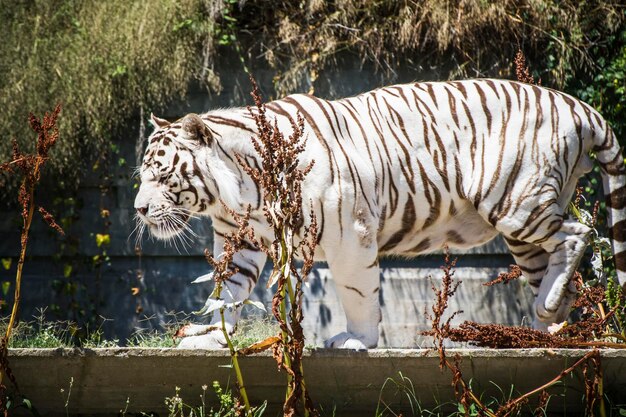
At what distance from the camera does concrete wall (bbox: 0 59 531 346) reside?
20.9 feet

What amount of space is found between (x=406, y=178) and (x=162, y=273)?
124 inches

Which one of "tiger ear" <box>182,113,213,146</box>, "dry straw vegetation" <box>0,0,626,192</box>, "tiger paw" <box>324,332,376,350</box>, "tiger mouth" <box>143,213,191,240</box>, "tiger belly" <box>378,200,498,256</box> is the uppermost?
"dry straw vegetation" <box>0,0,626,192</box>

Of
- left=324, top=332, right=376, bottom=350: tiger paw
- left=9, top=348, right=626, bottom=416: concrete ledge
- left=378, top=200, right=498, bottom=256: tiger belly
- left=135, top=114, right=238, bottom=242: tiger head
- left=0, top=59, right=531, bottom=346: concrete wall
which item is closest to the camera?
left=9, top=348, right=626, bottom=416: concrete ledge

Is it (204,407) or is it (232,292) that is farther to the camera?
(232,292)

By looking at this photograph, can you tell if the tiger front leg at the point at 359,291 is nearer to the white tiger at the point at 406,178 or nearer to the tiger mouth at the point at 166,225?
the white tiger at the point at 406,178

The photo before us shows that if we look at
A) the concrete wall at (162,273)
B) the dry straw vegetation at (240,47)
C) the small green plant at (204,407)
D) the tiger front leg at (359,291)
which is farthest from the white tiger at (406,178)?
the dry straw vegetation at (240,47)

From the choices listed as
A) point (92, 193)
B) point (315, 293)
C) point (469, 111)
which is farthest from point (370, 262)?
point (92, 193)

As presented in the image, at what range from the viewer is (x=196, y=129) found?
384 centimetres

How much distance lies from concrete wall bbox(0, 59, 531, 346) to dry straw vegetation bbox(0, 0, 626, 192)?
0.14m

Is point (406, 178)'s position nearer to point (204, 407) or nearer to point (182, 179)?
point (182, 179)

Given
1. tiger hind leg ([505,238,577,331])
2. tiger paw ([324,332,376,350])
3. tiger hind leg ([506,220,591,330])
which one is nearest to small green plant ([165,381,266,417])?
tiger paw ([324,332,376,350])

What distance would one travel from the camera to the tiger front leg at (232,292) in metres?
3.68

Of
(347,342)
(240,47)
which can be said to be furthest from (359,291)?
(240,47)

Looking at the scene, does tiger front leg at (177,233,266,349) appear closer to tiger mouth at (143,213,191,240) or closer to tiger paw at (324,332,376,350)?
tiger mouth at (143,213,191,240)
